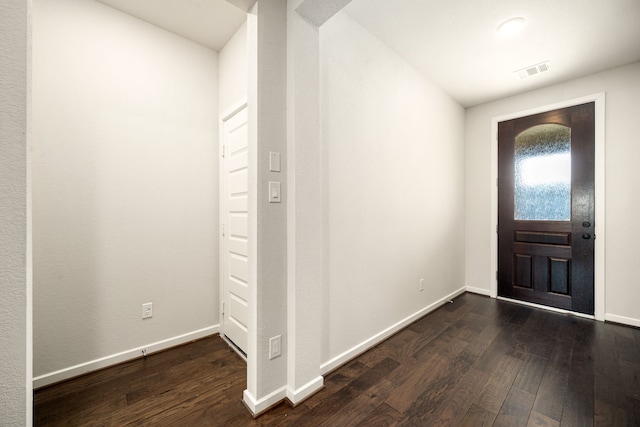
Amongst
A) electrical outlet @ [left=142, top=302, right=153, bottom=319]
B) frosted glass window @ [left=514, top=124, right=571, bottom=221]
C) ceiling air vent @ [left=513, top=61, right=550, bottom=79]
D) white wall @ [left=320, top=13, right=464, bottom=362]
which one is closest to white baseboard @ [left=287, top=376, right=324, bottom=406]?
white wall @ [left=320, top=13, right=464, bottom=362]

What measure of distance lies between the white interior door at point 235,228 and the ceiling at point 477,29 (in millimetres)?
825

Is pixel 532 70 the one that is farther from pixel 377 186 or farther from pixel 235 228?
pixel 235 228

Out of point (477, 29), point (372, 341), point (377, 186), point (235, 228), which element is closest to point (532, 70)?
point (477, 29)

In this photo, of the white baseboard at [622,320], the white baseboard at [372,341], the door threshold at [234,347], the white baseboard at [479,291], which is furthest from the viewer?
the white baseboard at [479,291]

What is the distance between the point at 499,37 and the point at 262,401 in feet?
11.2

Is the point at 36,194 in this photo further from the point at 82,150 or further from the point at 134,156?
→ the point at 134,156

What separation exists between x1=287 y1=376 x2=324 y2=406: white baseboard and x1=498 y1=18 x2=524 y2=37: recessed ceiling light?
3138 mm

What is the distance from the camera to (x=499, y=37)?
229 centimetres

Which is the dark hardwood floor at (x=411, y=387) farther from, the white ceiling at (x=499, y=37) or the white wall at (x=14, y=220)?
the white ceiling at (x=499, y=37)

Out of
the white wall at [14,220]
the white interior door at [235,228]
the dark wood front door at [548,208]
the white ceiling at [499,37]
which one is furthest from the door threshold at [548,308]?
the white wall at [14,220]

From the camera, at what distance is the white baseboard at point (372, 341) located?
189 cm

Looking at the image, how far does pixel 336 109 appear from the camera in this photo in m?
1.96

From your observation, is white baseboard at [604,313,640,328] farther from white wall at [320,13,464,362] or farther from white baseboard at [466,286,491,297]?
white wall at [320,13,464,362]

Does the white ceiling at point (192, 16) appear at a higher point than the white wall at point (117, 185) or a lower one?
higher
